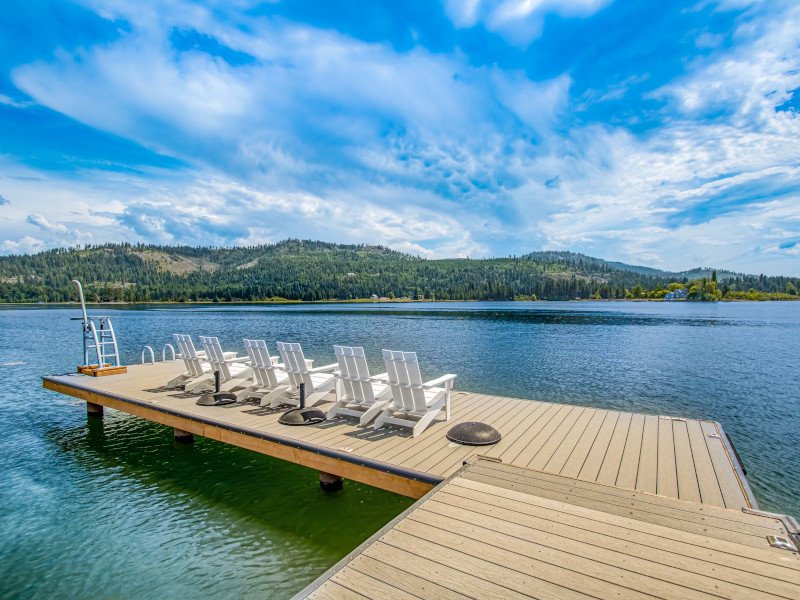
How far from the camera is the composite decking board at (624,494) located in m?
3.87

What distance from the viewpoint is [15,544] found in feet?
18.6

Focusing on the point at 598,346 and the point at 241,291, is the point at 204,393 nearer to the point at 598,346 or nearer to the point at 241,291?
the point at 598,346

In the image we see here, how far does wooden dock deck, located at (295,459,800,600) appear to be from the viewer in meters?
2.69

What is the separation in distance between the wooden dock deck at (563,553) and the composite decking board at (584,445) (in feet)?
3.99

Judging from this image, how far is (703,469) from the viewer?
566 cm

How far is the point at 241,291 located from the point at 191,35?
134963mm

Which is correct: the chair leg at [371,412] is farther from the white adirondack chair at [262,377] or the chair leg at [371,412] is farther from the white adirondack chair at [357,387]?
the white adirondack chair at [262,377]

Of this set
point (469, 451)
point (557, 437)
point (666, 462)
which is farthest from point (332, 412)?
point (666, 462)

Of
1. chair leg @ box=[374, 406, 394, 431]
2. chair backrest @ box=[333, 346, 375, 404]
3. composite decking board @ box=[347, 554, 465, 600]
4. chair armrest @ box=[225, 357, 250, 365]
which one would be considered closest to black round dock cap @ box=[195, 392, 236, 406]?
chair armrest @ box=[225, 357, 250, 365]

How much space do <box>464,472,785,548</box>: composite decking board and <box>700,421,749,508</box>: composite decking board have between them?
1198mm

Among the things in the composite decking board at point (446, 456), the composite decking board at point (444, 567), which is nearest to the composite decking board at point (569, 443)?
the composite decking board at point (446, 456)

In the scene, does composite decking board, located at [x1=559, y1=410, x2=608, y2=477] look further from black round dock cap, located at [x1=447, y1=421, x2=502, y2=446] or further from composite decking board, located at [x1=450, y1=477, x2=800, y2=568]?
composite decking board, located at [x1=450, y1=477, x2=800, y2=568]

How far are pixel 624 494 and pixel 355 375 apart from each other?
4.56m

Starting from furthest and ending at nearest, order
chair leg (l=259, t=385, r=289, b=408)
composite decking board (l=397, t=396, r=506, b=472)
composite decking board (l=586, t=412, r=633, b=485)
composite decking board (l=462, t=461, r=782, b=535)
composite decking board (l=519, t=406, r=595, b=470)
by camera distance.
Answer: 1. chair leg (l=259, t=385, r=289, b=408)
2. composite decking board (l=519, t=406, r=595, b=470)
3. composite decking board (l=397, t=396, r=506, b=472)
4. composite decking board (l=586, t=412, r=633, b=485)
5. composite decking board (l=462, t=461, r=782, b=535)
